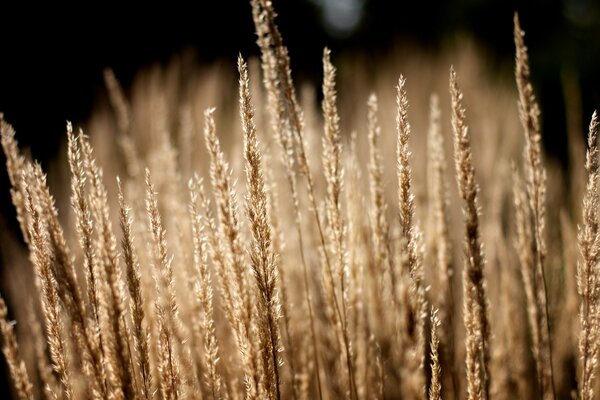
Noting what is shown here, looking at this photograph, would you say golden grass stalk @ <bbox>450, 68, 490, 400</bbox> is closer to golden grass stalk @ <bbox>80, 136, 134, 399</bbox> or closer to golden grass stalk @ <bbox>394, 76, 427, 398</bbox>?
golden grass stalk @ <bbox>394, 76, 427, 398</bbox>

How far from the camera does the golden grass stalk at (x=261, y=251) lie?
3.48 feet

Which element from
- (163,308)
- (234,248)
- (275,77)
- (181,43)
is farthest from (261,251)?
(181,43)

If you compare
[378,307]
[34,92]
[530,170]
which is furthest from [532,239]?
[34,92]

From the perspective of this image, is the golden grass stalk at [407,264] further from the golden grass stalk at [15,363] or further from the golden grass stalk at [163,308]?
the golden grass stalk at [15,363]

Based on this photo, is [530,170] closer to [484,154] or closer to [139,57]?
[484,154]

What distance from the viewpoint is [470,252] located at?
3.64 feet

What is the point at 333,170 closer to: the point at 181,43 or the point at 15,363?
the point at 15,363

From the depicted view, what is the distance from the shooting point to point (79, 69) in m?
6.81

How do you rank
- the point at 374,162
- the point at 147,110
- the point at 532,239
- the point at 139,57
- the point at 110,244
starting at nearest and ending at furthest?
the point at 110,244 → the point at 374,162 → the point at 532,239 → the point at 147,110 → the point at 139,57

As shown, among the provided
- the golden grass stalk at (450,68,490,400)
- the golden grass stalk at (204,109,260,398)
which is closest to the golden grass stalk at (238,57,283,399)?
the golden grass stalk at (204,109,260,398)

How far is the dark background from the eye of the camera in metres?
6.20

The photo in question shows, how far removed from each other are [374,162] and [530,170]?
39 centimetres

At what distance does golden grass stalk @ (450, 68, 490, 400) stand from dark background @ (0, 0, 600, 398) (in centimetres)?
462

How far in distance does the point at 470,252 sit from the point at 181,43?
294 inches
